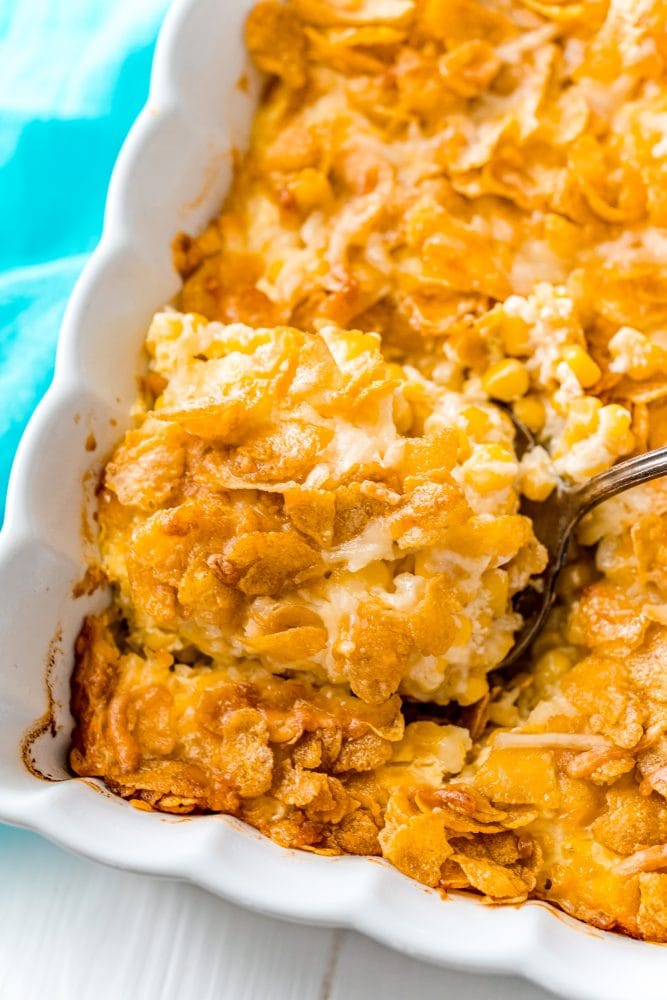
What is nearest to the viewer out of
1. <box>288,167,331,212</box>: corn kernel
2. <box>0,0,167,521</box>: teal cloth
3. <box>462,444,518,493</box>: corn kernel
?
<box>462,444,518,493</box>: corn kernel

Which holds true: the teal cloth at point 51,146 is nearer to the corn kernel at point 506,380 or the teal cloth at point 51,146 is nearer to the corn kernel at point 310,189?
the corn kernel at point 310,189

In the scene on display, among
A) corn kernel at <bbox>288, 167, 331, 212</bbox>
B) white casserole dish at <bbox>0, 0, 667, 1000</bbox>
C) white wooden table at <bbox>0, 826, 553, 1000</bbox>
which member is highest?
corn kernel at <bbox>288, 167, 331, 212</bbox>

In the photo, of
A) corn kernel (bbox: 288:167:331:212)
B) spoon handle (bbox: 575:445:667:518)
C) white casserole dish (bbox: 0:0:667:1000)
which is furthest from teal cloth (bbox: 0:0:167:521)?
spoon handle (bbox: 575:445:667:518)

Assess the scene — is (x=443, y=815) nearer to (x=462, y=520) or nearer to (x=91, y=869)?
(x=462, y=520)

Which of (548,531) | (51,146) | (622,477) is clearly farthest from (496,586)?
(51,146)

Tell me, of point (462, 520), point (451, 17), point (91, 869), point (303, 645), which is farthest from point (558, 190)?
point (91, 869)

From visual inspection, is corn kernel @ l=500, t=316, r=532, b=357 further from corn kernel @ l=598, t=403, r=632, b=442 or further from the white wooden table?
the white wooden table

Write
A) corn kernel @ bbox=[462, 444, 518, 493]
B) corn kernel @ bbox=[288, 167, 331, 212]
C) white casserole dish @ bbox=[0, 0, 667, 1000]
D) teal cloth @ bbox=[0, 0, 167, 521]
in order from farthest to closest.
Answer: teal cloth @ bbox=[0, 0, 167, 521] < corn kernel @ bbox=[288, 167, 331, 212] < corn kernel @ bbox=[462, 444, 518, 493] < white casserole dish @ bbox=[0, 0, 667, 1000]

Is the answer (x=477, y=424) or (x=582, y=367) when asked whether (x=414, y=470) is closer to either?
(x=477, y=424)
